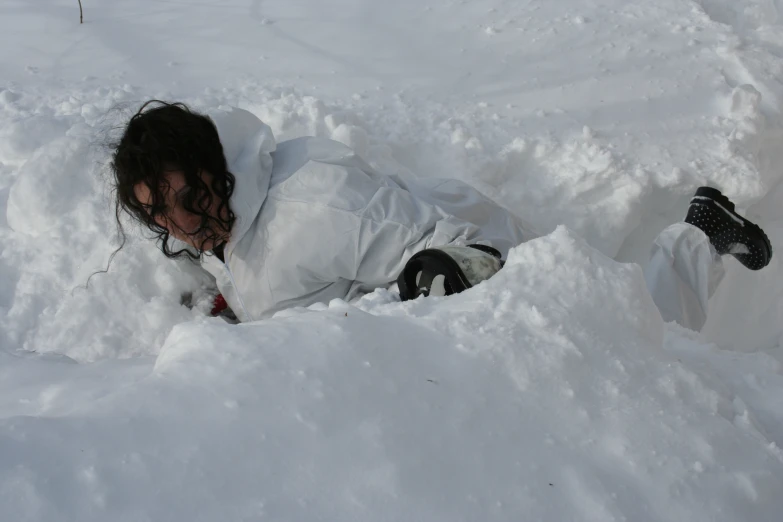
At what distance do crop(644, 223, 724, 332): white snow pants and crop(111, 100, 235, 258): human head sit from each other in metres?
1.33

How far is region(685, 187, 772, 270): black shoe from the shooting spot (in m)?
2.20

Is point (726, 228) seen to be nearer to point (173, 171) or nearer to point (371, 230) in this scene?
point (371, 230)

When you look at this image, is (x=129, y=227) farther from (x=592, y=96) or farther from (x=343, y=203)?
(x=592, y=96)

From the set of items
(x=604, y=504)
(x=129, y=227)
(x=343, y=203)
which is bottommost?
(x=129, y=227)

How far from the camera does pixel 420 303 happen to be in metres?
1.19

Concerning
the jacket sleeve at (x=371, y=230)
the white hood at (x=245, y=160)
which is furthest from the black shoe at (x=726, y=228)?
the white hood at (x=245, y=160)

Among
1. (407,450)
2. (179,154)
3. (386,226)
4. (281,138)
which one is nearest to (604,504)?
(407,450)

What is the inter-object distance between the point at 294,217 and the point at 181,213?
30 cm

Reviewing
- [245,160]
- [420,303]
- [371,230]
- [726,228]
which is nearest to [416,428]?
[420,303]

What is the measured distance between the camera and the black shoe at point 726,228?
220 centimetres

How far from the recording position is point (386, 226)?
1.76m

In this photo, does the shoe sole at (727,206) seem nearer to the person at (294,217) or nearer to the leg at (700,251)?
the leg at (700,251)

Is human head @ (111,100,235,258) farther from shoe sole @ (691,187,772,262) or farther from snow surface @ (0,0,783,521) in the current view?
shoe sole @ (691,187,772,262)

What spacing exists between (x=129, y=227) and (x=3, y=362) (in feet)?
2.62
